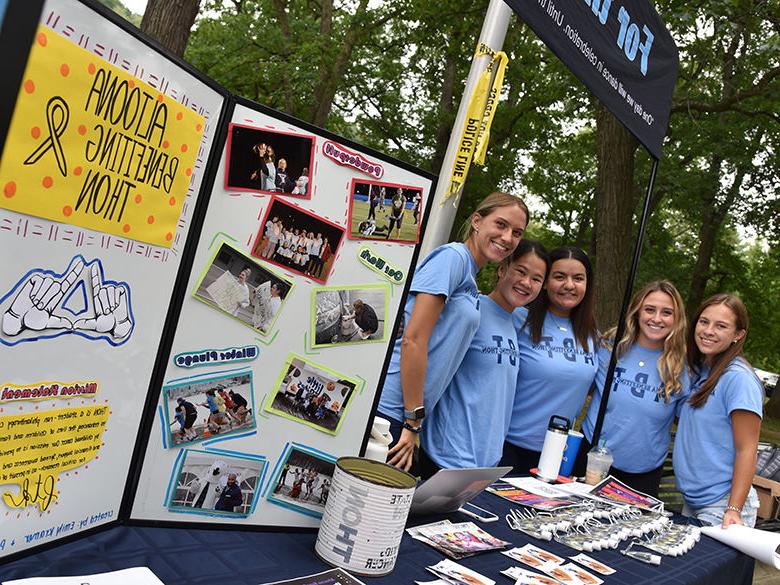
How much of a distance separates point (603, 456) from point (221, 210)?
6.60 ft

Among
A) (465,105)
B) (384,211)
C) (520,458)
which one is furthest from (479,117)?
(384,211)

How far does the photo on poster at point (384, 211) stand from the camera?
4.81 feet

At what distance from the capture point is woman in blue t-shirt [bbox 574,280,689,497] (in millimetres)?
2857

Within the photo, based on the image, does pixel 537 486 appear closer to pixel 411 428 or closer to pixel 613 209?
pixel 411 428

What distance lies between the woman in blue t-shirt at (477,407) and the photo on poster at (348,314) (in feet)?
3.25

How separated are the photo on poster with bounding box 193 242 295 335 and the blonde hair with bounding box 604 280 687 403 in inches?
79.6

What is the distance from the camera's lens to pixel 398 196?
1.53 m

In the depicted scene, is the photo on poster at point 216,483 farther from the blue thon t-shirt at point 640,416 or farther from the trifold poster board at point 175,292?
the blue thon t-shirt at point 640,416

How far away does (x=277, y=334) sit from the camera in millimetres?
1385

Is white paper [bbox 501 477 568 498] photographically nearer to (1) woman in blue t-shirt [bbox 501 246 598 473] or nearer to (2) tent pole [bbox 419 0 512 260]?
(1) woman in blue t-shirt [bbox 501 246 598 473]

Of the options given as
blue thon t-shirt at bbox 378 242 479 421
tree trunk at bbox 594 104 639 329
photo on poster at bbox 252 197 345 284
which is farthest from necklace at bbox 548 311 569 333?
tree trunk at bbox 594 104 639 329

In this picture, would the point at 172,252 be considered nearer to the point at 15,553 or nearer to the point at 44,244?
the point at 44,244

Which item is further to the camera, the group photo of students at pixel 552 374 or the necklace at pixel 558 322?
the necklace at pixel 558 322

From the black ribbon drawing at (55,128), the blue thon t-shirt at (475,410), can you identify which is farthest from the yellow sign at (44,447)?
the blue thon t-shirt at (475,410)
